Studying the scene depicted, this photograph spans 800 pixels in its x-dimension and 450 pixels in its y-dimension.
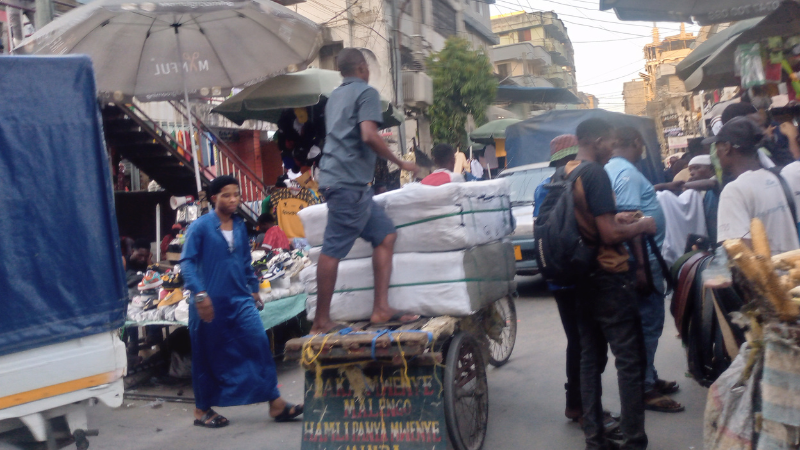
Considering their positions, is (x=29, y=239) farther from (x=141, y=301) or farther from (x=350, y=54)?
(x=141, y=301)

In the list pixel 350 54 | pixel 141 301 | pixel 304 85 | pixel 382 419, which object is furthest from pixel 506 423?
pixel 304 85

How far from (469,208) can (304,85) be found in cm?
445

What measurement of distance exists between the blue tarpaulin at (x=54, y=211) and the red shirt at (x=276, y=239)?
4455 millimetres

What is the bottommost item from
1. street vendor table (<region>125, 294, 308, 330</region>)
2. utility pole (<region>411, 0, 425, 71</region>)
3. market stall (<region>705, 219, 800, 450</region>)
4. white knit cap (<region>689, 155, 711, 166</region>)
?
street vendor table (<region>125, 294, 308, 330</region>)

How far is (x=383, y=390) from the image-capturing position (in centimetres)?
388

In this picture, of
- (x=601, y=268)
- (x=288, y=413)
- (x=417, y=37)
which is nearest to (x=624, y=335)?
(x=601, y=268)

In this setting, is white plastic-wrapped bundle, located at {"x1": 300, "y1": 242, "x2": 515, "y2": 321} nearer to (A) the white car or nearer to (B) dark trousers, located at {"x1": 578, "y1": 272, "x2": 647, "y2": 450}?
(B) dark trousers, located at {"x1": 578, "y1": 272, "x2": 647, "y2": 450}

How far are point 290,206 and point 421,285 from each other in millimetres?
4643

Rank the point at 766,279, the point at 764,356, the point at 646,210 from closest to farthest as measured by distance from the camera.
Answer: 1. the point at 766,279
2. the point at 764,356
3. the point at 646,210

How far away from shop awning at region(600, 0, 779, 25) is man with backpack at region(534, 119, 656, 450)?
12.1 feet

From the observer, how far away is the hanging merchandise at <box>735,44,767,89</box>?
6.42m

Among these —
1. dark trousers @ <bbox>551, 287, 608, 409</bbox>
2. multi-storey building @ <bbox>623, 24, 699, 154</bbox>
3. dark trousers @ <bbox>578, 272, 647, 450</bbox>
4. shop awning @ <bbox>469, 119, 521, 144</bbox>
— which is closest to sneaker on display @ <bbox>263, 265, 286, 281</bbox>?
dark trousers @ <bbox>551, 287, 608, 409</bbox>

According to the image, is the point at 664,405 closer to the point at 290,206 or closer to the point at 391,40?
the point at 290,206

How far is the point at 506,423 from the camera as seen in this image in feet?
15.8
